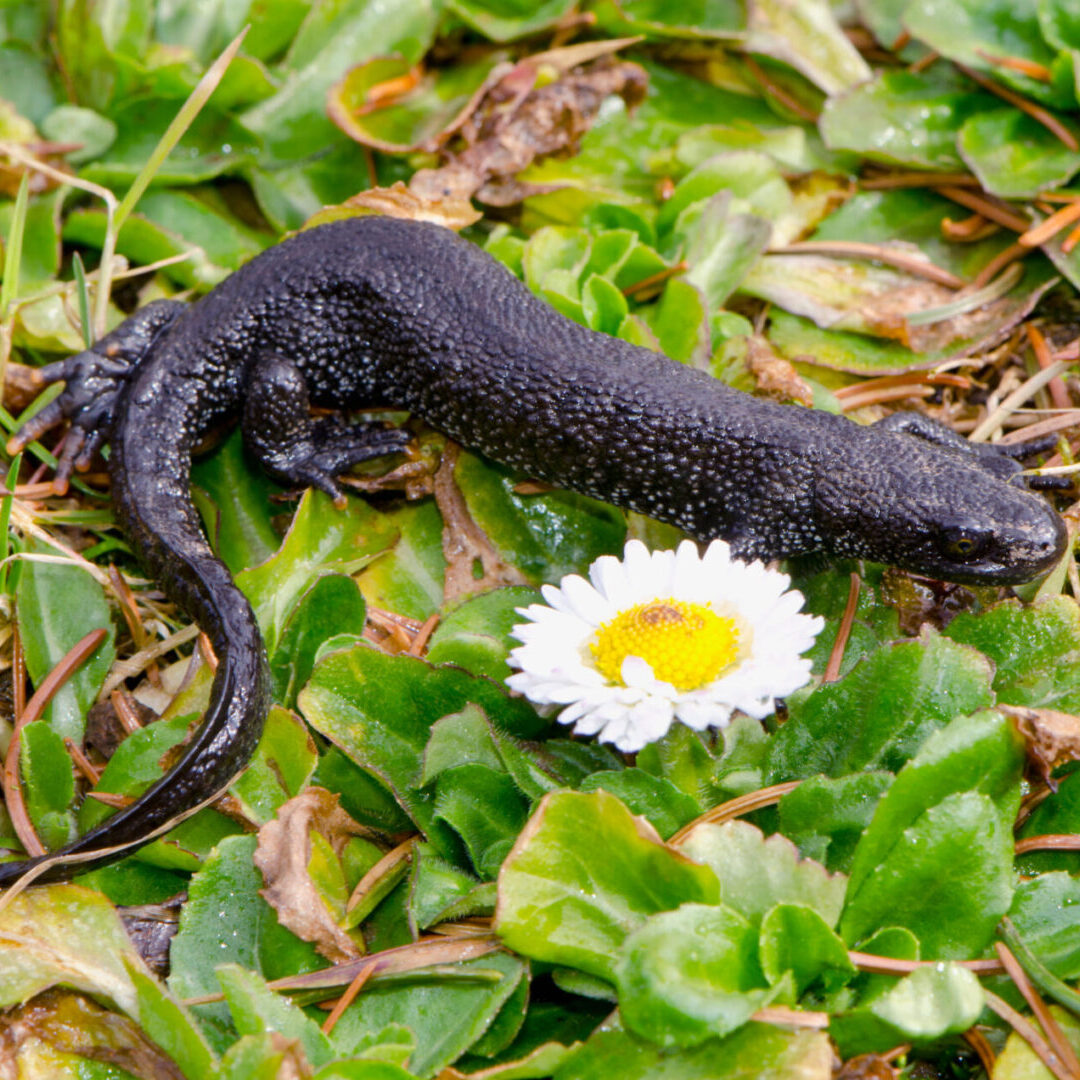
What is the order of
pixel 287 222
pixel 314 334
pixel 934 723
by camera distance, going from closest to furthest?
1. pixel 934 723
2. pixel 314 334
3. pixel 287 222

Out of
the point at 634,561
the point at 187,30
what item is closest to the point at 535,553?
the point at 634,561

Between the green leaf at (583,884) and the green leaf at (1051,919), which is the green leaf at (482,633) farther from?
the green leaf at (1051,919)

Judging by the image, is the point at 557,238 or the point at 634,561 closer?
the point at 634,561

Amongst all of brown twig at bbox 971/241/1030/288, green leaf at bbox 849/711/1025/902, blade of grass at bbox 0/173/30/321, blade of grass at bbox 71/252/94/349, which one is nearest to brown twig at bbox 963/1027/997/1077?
green leaf at bbox 849/711/1025/902

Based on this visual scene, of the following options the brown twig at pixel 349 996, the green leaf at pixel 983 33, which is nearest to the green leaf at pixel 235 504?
the brown twig at pixel 349 996

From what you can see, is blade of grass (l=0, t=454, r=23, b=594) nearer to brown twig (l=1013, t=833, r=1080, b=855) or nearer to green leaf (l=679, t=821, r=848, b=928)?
green leaf (l=679, t=821, r=848, b=928)

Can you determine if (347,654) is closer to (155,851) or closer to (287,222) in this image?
(155,851)
